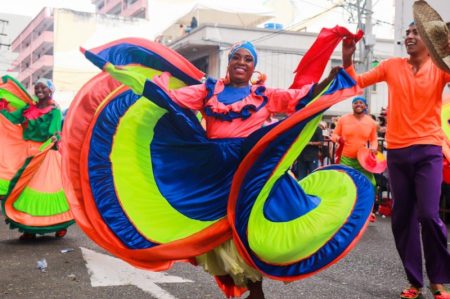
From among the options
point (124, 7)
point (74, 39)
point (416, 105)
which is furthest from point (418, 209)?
point (124, 7)

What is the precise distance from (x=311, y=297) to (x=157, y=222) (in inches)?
51.5

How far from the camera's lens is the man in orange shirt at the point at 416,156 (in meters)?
A: 3.91

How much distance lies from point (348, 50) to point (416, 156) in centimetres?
89

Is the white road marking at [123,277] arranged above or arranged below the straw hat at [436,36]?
below

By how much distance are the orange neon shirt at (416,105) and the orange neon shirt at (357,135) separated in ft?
12.4

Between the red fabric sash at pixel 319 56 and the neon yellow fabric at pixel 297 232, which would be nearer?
the neon yellow fabric at pixel 297 232

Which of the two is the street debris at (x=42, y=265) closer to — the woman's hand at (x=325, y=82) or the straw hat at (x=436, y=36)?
the woman's hand at (x=325, y=82)

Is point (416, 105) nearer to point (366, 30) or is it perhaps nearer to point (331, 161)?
point (331, 161)

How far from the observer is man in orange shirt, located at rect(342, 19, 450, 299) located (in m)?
3.91

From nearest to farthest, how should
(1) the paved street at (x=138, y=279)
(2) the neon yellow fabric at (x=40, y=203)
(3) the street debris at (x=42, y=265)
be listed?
1. (1) the paved street at (x=138, y=279)
2. (3) the street debris at (x=42, y=265)
3. (2) the neon yellow fabric at (x=40, y=203)

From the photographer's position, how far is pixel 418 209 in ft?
13.0

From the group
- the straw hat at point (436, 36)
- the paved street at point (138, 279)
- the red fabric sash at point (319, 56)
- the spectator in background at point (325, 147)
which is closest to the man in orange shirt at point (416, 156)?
the red fabric sash at point (319, 56)

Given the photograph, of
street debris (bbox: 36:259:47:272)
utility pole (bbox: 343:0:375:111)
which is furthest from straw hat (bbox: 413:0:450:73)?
utility pole (bbox: 343:0:375:111)

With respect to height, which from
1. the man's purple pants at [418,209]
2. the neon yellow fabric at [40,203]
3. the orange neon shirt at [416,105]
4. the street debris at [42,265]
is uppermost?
the orange neon shirt at [416,105]
